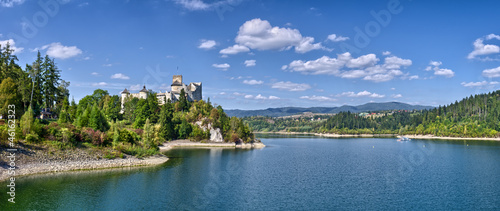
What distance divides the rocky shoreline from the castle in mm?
60580

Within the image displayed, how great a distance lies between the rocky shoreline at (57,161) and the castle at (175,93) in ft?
199

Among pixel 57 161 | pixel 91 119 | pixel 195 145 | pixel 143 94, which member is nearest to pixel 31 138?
pixel 57 161

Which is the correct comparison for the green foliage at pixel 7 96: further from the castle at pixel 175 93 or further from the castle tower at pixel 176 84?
the castle tower at pixel 176 84

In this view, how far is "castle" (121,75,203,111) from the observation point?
4604 inches

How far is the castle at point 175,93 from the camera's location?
384ft

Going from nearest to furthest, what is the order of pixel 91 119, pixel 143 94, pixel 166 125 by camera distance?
pixel 91 119 → pixel 166 125 → pixel 143 94

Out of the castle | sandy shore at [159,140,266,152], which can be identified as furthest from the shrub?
the castle

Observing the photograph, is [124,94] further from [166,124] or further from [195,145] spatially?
[195,145]

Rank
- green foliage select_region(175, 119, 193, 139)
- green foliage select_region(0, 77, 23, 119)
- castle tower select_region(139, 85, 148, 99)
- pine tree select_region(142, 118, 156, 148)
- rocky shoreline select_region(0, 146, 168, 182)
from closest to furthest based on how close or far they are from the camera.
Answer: rocky shoreline select_region(0, 146, 168, 182) < green foliage select_region(0, 77, 23, 119) < pine tree select_region(142, 118, 156, 148) < green foliage select_region(175, 119, 193, 139) < castle tower select_region(139, 85, 148, 99)

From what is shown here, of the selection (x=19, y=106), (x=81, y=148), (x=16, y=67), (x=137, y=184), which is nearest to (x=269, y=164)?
(x=137, y=184)

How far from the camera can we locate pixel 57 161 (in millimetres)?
49719

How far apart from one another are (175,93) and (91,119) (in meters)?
58.6

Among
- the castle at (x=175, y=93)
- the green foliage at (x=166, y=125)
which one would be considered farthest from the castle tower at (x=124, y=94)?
the green foliage at (x=166, y=125)

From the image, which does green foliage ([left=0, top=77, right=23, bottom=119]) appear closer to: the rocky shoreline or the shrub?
the shrub
